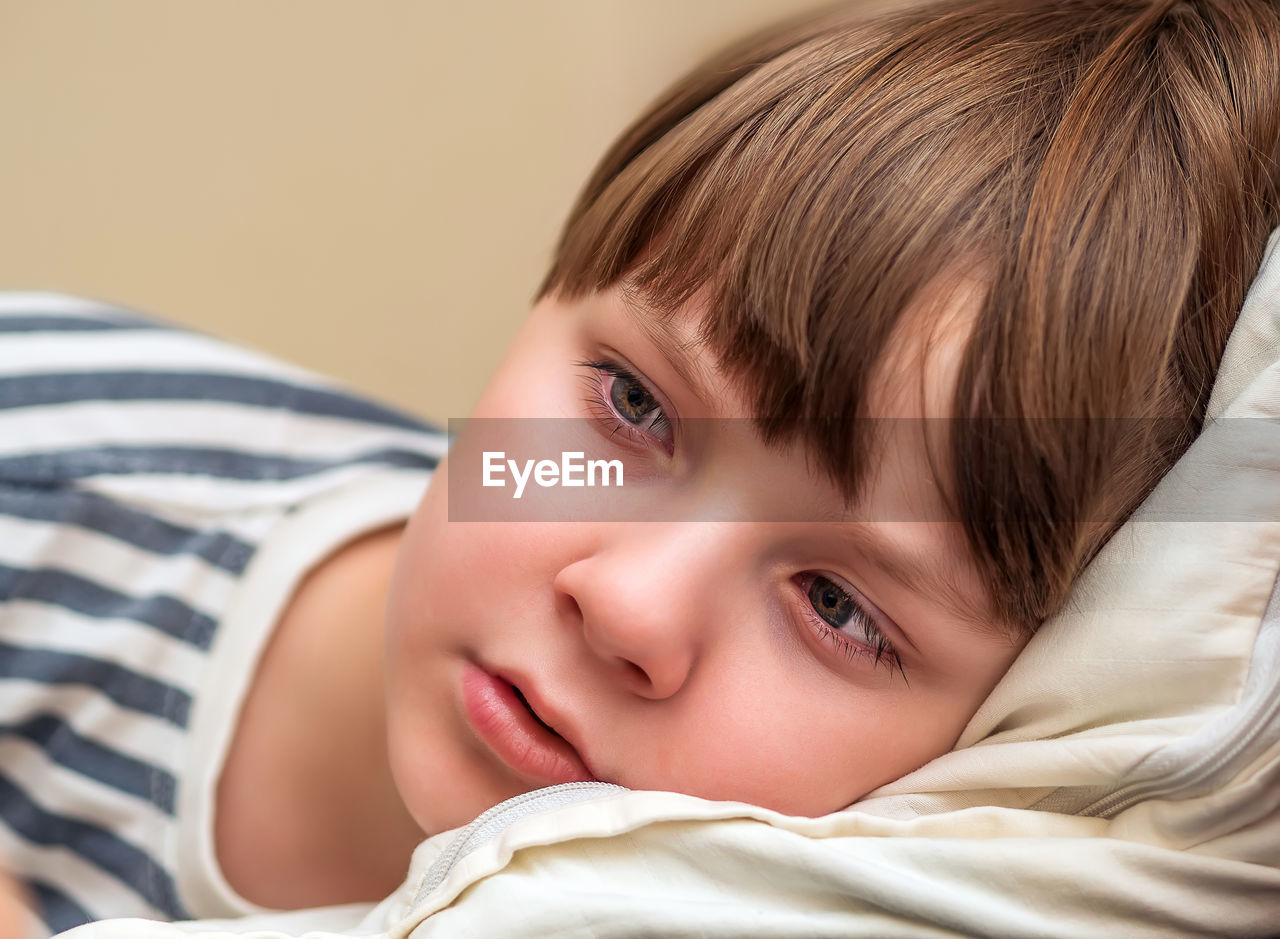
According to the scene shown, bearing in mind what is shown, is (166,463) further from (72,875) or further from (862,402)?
(862,402)

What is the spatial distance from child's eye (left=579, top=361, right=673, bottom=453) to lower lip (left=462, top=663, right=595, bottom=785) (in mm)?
153

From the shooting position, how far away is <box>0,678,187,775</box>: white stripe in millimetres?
714

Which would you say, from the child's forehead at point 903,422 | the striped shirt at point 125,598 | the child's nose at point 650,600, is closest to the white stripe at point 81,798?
the striped shirt at point 125,598

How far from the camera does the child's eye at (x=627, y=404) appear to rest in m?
0.56

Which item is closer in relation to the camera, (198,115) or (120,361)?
(120,361)

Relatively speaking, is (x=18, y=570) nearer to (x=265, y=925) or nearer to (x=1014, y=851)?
(x=265, y=925)

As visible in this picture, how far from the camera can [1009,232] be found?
49cm

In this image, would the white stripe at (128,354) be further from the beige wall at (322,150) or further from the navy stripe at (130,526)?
the beige wall at (322,150)

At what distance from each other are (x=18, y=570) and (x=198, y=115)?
65 centimetres

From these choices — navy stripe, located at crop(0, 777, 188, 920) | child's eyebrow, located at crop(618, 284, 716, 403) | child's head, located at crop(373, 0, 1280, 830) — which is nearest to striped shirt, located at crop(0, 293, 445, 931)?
navy stripe, located at crop(0, 777, 188, 920)

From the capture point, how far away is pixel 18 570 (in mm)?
713

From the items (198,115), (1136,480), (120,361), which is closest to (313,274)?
(198,115)

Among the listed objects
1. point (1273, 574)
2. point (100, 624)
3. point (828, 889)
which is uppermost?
point (100, 624)

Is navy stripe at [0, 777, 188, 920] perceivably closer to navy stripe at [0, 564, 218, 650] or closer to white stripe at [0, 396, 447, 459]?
navy stripe at [0, 564, 218, 650]
